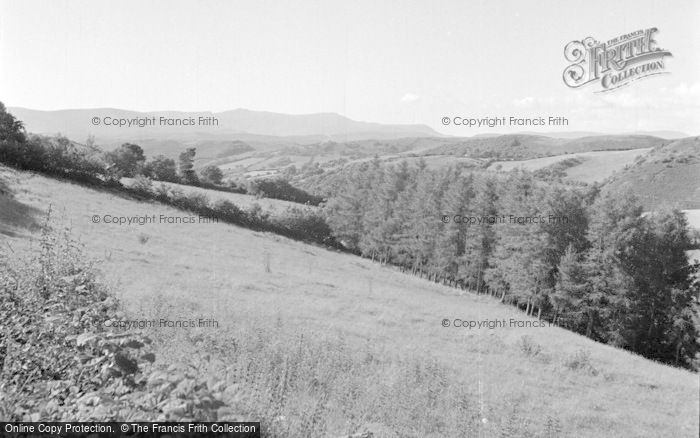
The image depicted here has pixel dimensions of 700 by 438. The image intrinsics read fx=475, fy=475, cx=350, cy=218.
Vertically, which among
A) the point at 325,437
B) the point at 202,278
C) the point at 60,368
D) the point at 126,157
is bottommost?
the point at 202,278

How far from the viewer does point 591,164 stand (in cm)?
14962

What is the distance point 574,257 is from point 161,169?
171 feet

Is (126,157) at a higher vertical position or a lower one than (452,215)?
higher

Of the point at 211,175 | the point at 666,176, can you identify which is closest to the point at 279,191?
the point at 211,175

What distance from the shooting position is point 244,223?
56.7 meters

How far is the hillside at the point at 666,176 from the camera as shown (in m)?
105

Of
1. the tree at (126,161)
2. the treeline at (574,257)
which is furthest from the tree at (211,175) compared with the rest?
the treeline at (574,257)

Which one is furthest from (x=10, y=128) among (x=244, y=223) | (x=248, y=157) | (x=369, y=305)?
(x=248, y=157)

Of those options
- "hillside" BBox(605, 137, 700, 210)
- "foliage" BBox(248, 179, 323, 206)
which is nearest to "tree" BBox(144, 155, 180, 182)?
"foliage" BBox(248, 179, 323, 206)

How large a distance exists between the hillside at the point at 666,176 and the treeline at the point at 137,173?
242 feet

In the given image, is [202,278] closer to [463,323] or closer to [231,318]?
[231,318]

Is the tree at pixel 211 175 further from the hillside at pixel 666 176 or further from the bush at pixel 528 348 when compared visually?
the hillside at pixel 666 176

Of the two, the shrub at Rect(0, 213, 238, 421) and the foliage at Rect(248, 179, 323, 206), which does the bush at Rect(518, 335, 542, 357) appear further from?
the foliage at Rect(248, 179, 323, 206)

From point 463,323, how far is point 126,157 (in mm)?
48353
